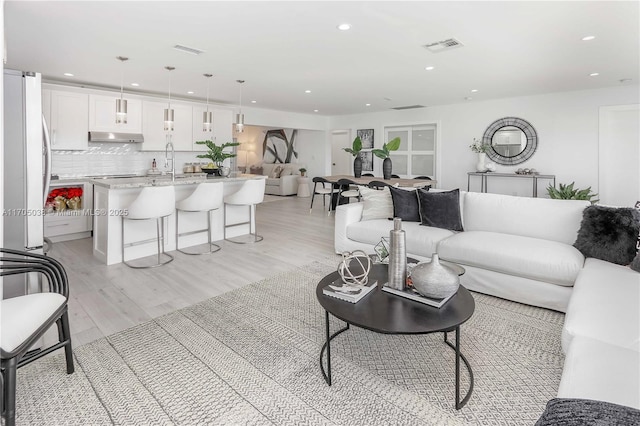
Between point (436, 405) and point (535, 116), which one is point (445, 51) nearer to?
point (436, 405)

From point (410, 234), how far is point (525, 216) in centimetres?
108

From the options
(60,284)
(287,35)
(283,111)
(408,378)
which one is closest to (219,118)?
(283,111)

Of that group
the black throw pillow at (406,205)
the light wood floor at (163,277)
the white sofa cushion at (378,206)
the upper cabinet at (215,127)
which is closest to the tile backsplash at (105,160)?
the upper cabinet at (215,127)

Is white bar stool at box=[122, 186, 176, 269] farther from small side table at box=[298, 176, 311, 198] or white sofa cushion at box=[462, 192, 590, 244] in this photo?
small side table at box=[298, 176, 311, 198]

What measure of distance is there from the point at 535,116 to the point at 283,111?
18.8 ft

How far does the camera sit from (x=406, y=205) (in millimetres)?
4059

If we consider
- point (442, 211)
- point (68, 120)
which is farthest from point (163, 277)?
point (68, 120)

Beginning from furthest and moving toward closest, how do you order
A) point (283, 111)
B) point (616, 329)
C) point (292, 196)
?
point (292, 196) → point (283, 111) → point (616, 329)

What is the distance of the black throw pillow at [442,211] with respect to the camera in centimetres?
375

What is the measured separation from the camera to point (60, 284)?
1.96 m

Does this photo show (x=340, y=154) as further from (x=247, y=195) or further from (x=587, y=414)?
(x=587, y=414)

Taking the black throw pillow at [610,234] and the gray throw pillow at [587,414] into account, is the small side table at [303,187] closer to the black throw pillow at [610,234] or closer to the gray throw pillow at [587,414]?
the black throw pillow at [610,234]

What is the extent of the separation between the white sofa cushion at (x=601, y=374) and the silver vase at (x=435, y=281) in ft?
1.87

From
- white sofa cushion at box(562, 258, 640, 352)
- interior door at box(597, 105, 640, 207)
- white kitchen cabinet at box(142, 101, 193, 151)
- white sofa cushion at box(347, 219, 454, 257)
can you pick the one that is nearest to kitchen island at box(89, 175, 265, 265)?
white sofa cushion at box(347, 219, 454, 257)
